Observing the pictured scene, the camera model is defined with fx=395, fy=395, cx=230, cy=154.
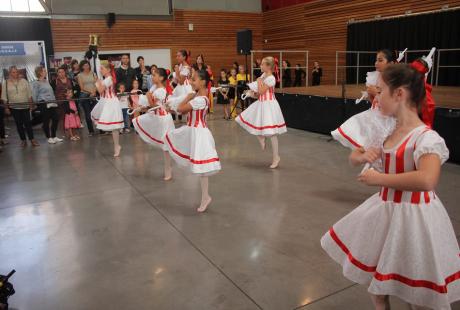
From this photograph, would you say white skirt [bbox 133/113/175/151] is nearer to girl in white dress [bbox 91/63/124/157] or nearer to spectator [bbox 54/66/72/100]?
girl in white dress [bbox 91/63/124/157]

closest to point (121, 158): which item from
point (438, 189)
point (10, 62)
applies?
point (438, 189)

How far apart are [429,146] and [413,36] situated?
1114 centimetres

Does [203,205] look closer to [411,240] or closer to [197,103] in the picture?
[197,103]

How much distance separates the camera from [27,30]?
41.9 ft

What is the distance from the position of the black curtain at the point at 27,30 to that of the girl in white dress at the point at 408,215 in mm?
13518

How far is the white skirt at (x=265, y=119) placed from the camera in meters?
5.60

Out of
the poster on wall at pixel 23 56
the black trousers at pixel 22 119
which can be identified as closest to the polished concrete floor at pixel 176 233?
the black trousers at pixel 22 119

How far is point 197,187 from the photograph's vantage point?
16.4ft

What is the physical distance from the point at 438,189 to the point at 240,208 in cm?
237

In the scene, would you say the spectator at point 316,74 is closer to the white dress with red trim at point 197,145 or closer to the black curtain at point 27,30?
the black curtain at point 27,30

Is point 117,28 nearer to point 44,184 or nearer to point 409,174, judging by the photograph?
point 44,184

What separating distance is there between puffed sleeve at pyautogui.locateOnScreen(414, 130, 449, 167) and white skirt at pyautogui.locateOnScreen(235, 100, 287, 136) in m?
3.99

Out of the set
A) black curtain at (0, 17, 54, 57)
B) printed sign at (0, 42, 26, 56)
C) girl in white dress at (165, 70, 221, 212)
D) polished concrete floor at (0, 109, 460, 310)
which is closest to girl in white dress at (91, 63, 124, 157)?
polished concrete floor at (0, 109, 460, 310)

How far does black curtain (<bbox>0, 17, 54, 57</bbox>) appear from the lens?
40.4 feet
